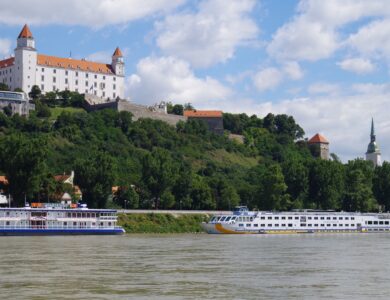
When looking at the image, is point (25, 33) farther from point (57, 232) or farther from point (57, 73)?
point (57, 232)

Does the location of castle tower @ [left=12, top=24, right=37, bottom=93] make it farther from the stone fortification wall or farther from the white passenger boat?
the white passenger boat

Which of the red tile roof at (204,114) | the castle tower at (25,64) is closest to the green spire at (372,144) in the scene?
the red tile roof at (204,114)

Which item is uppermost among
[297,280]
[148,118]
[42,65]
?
[42,65]

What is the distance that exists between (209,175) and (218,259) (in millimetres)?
75381

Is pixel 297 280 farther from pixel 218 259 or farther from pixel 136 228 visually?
pixel 136 228

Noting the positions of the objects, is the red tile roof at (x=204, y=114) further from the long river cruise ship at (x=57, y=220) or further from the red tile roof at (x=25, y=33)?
the long river cruise ship at (x=57, y=220)

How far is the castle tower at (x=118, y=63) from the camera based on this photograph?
6038 inches

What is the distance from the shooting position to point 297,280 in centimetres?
3334

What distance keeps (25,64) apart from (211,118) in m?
38.0

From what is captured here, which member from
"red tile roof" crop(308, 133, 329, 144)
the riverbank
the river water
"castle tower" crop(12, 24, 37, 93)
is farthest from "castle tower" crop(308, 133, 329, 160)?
→ the river water

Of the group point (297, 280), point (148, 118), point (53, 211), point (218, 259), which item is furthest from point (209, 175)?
point (297, 280)

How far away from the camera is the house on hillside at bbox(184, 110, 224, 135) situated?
504 feet

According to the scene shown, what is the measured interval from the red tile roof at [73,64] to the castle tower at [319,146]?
144 feet

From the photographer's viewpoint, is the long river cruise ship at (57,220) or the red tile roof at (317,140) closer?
the long river cruise ship at (57,220)
